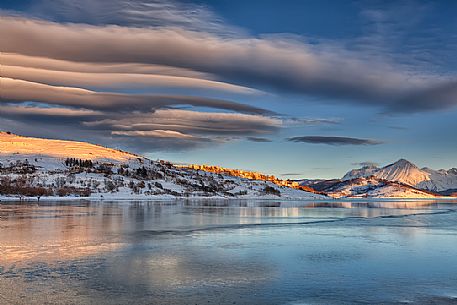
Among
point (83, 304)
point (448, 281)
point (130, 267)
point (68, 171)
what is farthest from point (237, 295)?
point (68, 171)

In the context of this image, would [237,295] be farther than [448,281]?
No

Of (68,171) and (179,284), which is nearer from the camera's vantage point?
(179,284)

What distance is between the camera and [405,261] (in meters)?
19.8

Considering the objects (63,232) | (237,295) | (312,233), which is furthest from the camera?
(312,233)

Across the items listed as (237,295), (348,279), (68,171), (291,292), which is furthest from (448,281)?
(68,171)

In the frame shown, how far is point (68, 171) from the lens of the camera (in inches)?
7800

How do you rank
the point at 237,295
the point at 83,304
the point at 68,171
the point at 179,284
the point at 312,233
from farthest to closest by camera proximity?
the point at 68,171 → the point at 312,233 → the point at 179,284 → the point at 237,295 → the point at 83,304

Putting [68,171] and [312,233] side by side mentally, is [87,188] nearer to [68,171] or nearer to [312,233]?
[68,171]

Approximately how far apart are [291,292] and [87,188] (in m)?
159

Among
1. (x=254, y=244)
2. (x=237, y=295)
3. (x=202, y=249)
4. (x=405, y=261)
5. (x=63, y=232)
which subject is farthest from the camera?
(x=63, y=232)

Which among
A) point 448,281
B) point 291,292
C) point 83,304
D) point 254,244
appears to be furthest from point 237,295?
point 254,244

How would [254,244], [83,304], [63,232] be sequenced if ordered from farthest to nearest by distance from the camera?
[63,232], [254,244], [83,304]

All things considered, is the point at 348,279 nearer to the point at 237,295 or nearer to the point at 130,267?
the point at 237,295

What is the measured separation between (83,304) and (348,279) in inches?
346
